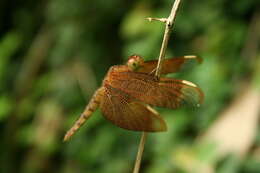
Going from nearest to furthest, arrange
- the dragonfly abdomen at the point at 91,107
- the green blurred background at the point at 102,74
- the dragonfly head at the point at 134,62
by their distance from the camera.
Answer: the dragonfly head at the point at 134,62 → the dragonfly abdomen at the point at 91,107 → the green blurred background at the point at 102,74

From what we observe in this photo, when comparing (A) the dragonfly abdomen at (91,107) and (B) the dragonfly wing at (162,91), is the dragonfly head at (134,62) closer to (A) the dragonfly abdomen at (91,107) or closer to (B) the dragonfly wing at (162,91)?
(B) the dragonfly wing at (162,91)

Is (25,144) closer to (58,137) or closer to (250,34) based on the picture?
(58,137)

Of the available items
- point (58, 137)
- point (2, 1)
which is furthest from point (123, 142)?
point (2, 1)

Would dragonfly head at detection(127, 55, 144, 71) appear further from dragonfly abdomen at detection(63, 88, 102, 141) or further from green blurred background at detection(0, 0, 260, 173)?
green blurred background at detection(0, 0, 260, 173)

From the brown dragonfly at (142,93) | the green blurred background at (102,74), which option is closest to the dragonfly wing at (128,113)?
the brown dragonfly at (142,93)

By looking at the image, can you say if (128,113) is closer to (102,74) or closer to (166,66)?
(166,66)

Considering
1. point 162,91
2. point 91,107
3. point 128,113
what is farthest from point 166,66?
point 91,107

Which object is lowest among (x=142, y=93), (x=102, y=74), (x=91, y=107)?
(x=102, y=74)
